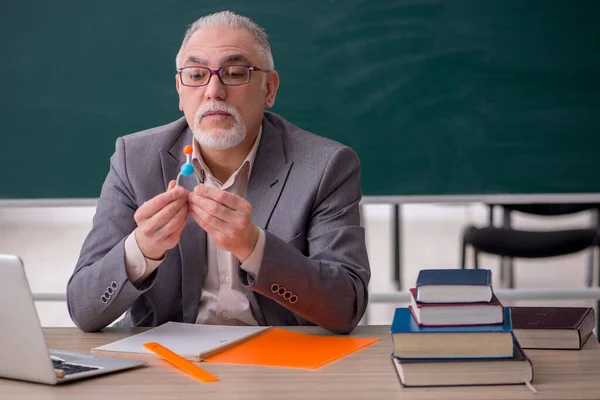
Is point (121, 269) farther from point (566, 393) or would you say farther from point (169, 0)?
point (169, 0)

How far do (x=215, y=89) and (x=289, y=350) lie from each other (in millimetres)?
726

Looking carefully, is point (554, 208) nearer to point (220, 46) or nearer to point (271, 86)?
point (271, 86)

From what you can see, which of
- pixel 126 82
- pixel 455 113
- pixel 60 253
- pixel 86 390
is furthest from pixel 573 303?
pixel 86 390

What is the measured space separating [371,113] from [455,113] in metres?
Result: 0.34

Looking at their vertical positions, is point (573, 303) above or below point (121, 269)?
below

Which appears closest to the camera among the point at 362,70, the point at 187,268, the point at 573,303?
the point at 187,268

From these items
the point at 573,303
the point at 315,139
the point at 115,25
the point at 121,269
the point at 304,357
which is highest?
the point at 115,25

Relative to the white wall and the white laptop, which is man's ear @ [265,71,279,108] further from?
the white wall

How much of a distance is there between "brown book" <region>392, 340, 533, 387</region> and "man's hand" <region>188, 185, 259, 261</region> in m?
0.47

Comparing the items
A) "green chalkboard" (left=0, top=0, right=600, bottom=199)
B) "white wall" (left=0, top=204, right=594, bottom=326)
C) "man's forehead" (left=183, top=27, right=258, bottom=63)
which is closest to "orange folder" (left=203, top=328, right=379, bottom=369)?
"man's forehead" (left=183, top=27, right=258, bottom=63)

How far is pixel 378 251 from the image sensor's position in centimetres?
651

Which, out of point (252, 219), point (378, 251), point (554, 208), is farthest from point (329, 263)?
point (378, 251)

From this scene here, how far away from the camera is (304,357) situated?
1579mm

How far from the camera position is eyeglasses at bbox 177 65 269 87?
6.81ft
